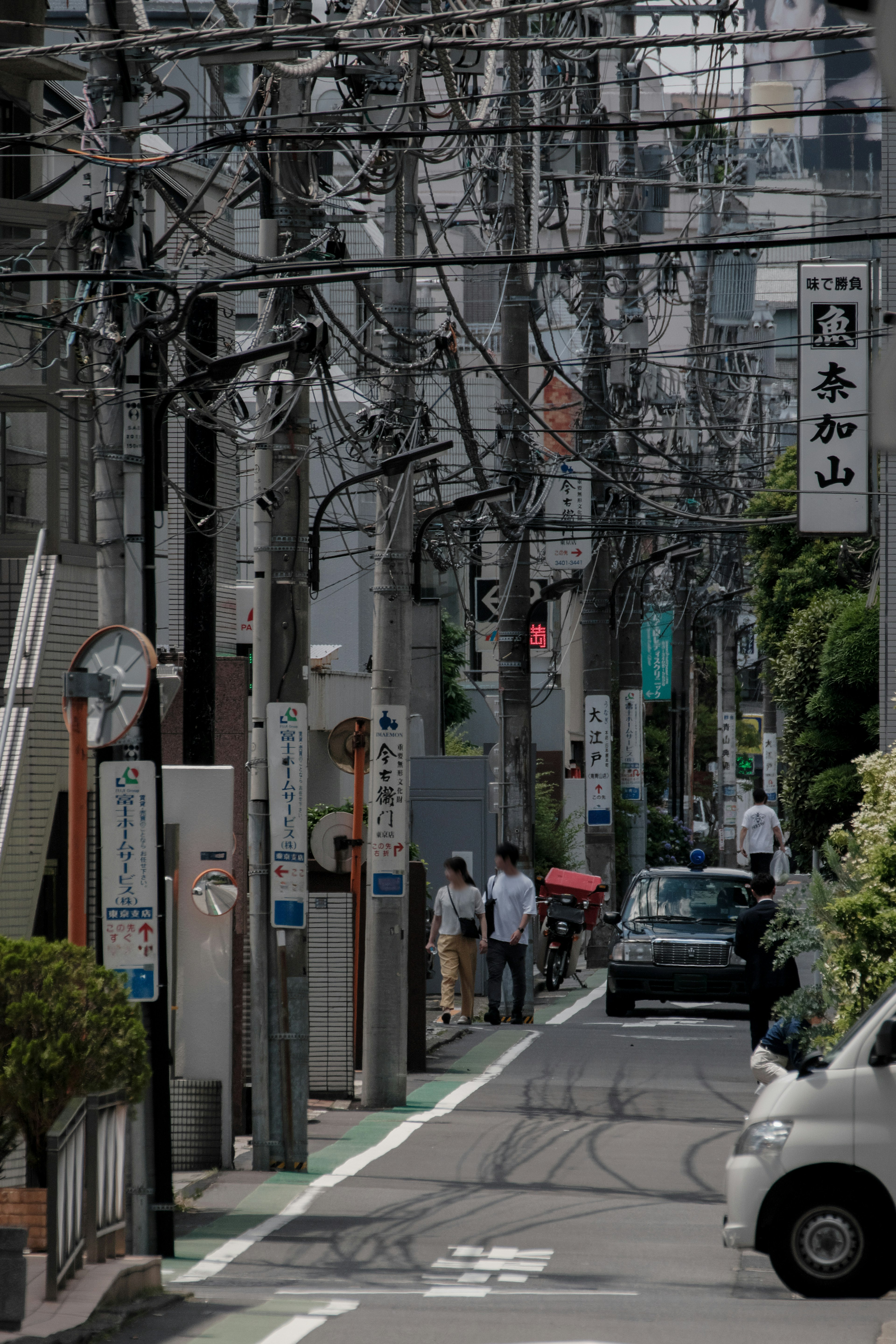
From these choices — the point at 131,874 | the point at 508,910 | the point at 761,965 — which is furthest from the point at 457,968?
the point at 131,874

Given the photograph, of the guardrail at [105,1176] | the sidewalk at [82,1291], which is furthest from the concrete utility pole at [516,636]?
the sidewalk at [82,1291]

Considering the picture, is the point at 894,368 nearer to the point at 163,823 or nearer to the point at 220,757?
the point at 163,823

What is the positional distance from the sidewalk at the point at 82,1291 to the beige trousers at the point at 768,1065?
478 centimetres

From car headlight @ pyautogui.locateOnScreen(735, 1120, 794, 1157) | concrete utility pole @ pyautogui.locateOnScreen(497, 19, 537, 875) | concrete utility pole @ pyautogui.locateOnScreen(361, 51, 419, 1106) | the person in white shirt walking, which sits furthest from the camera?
concrete utility pole @ pyautogui.locateOnScreen(497, 19, 537, 875)

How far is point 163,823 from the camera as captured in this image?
10367 millimetres

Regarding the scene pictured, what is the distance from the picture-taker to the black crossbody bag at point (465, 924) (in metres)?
20.2

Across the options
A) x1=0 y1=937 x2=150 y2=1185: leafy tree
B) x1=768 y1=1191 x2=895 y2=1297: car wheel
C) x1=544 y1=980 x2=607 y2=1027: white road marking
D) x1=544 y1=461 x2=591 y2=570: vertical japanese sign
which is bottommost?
x1=544 y1=980 x2=607 y2=1027: white road marking

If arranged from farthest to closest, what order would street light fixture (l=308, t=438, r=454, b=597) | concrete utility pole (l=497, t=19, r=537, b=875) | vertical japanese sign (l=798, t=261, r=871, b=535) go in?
concrete utility pole (l=497, t=19, r=537, b=875) → vertical japanese sign (l=798, t=261, r=871, b=535) → street light fixture (l=308, t=438, r=454, b=597)

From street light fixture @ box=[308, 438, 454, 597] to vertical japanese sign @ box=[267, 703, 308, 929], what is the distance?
1.04m

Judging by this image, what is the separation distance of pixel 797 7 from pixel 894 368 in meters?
53.0

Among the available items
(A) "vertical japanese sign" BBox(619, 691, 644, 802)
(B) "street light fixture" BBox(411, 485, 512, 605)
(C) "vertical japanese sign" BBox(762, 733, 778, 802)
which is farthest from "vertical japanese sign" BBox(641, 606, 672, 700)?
(B) "street light fixture" BBox(411, 485, 512, 605)

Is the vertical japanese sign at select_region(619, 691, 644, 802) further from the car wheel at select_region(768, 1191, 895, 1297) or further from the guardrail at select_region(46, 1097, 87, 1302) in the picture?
the guardrail at select_region(46, 1097, 87, 1302)

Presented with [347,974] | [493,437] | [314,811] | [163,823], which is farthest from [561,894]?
[493,437]

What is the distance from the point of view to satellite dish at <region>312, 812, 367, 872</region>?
1703 cm
